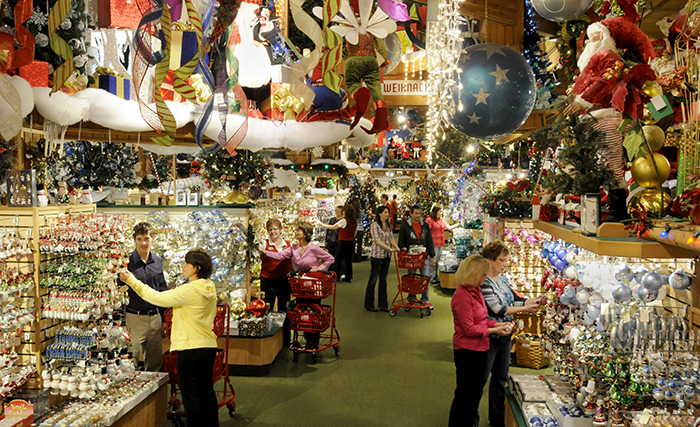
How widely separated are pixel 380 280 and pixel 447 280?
194cm

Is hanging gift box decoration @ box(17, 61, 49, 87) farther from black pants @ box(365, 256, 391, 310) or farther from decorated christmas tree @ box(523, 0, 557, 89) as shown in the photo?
black pants @ box(365, 256, 391, 310)

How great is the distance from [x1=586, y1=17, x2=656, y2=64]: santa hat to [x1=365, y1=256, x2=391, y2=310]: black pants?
226 inches

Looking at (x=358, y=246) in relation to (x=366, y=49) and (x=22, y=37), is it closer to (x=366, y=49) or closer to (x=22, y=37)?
(x=366, y=49)

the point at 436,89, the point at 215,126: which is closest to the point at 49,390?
the point at 215,126

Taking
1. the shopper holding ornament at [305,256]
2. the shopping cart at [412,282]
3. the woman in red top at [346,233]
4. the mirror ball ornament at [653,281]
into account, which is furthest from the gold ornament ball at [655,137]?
the woman in red top at [346,233]

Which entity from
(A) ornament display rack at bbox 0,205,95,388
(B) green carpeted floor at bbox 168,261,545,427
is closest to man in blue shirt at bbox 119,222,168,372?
(B) green carpeted floor at bbox 168,261,545,427

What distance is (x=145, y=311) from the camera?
4207 millimetres

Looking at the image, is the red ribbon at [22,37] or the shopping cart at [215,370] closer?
the red ribbon at [22,37]

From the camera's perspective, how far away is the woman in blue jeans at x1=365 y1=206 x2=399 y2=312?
25.5ft

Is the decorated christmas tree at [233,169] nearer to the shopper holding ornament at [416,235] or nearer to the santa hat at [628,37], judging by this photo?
the shopper holding ornament at [416,235]

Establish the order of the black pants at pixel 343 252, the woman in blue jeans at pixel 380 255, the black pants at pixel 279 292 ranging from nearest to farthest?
the black pants at pixel 279 292, the woman in blue jeans at pixel 380 255, the black pants at pixel 343 252

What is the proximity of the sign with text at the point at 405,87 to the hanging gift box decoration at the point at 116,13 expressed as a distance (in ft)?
11.7

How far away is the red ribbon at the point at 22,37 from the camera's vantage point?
1.99m

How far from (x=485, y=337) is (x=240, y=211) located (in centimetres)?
333
